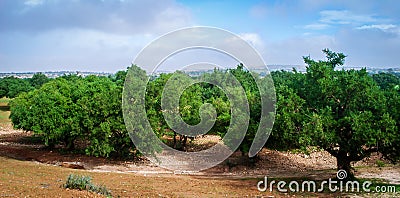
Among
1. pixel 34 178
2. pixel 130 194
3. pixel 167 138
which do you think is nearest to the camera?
pixel 130 194

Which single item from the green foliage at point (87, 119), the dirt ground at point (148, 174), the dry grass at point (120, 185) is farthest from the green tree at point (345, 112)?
the green foliage at point (87, 119)

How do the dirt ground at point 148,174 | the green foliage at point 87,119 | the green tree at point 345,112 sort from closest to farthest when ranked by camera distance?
the dirt ground at point 148,174 → the green tree at point 345,112 → the green foliage at point 87,119

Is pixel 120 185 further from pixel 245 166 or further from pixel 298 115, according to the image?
pixel 245 166

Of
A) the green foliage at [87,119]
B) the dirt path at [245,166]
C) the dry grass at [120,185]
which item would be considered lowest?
the dirt path at [245,166]

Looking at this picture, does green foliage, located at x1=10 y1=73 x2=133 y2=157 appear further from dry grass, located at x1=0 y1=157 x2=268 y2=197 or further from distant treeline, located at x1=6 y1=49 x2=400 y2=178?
dry grass, located at x1=0 y1=157 x2=268 y2=197

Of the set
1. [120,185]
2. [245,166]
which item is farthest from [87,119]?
[245,166]

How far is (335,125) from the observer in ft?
62.5

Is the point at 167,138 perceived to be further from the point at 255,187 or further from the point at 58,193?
the point at 58,193

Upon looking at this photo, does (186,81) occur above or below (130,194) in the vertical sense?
above

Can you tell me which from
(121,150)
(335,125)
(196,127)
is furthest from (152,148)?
A: (335,125)

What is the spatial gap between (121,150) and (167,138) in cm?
904

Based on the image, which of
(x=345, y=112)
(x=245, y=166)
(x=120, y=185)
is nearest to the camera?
(x=120, y=185)

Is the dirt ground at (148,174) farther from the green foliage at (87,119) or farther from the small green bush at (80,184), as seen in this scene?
the green foliage at (87,119)

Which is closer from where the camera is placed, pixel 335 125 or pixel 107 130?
pixel 335 125
